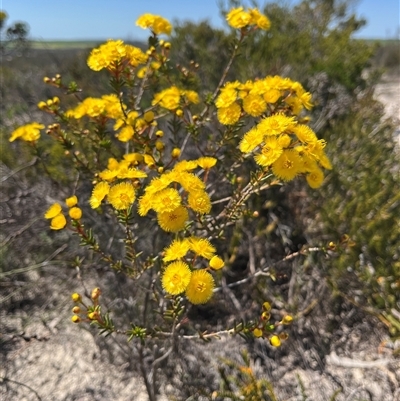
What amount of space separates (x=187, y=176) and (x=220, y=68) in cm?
457

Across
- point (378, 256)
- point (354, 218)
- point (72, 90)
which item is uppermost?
point (72, 90)

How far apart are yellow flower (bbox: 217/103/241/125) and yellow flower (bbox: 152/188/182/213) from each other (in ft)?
1.75

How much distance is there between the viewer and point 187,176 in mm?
1458

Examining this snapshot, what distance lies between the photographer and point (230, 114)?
5.80 feet

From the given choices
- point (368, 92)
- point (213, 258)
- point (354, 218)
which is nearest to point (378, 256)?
point (354, 218)

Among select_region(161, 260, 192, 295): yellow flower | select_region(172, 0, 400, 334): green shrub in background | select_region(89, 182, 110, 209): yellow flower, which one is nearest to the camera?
select_region(161, 260, 192, 295): yellow flower

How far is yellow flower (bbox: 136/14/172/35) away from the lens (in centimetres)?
203

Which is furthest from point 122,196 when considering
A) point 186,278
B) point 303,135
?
point 303,135

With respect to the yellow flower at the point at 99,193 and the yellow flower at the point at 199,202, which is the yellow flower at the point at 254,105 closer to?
the yellow flower at the point at 199,202

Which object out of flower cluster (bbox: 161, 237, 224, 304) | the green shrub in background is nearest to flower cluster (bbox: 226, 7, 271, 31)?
the green shrub in background

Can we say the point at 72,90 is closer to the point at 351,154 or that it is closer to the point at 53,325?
the point at 53,325

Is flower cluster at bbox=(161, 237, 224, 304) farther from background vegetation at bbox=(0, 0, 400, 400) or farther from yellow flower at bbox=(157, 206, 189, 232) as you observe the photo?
background vegetation at bbox=(0, 0, 400, 400)

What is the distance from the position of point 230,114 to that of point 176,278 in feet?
2.67

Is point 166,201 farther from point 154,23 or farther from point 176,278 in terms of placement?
point 154,23
